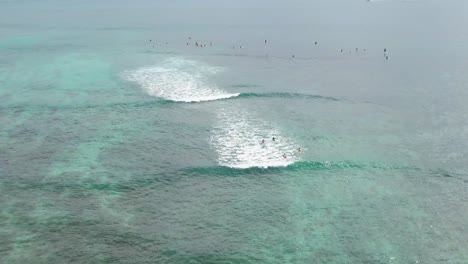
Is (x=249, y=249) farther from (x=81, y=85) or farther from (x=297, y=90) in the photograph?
(x=81, y=85)

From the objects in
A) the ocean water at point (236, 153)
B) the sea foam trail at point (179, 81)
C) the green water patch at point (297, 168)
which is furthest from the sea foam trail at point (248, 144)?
the sea foam trail at point (179, 81)

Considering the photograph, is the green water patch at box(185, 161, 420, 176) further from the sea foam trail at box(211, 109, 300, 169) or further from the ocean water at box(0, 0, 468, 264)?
the sea foam trail at box(211, 109, 300, 169)

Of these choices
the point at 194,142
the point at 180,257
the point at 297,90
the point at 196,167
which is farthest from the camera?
the point at 297,90

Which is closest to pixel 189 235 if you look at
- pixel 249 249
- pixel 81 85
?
pixel 249 249

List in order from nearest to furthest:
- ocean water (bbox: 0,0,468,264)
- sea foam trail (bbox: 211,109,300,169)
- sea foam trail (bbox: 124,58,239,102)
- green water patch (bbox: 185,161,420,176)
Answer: ocean water (bbox: 0,0,468,264)
green water patch (bbox: 185,161,420,176)
sea foam trail (bbox: 211,109,300,169)
sea foam trail (bbox: 124,58,239,102)

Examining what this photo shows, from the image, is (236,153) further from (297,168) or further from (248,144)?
(297,168)

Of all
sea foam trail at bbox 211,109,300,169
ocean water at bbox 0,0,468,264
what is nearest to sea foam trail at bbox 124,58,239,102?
ocean water at bbox 0,0,468,264
